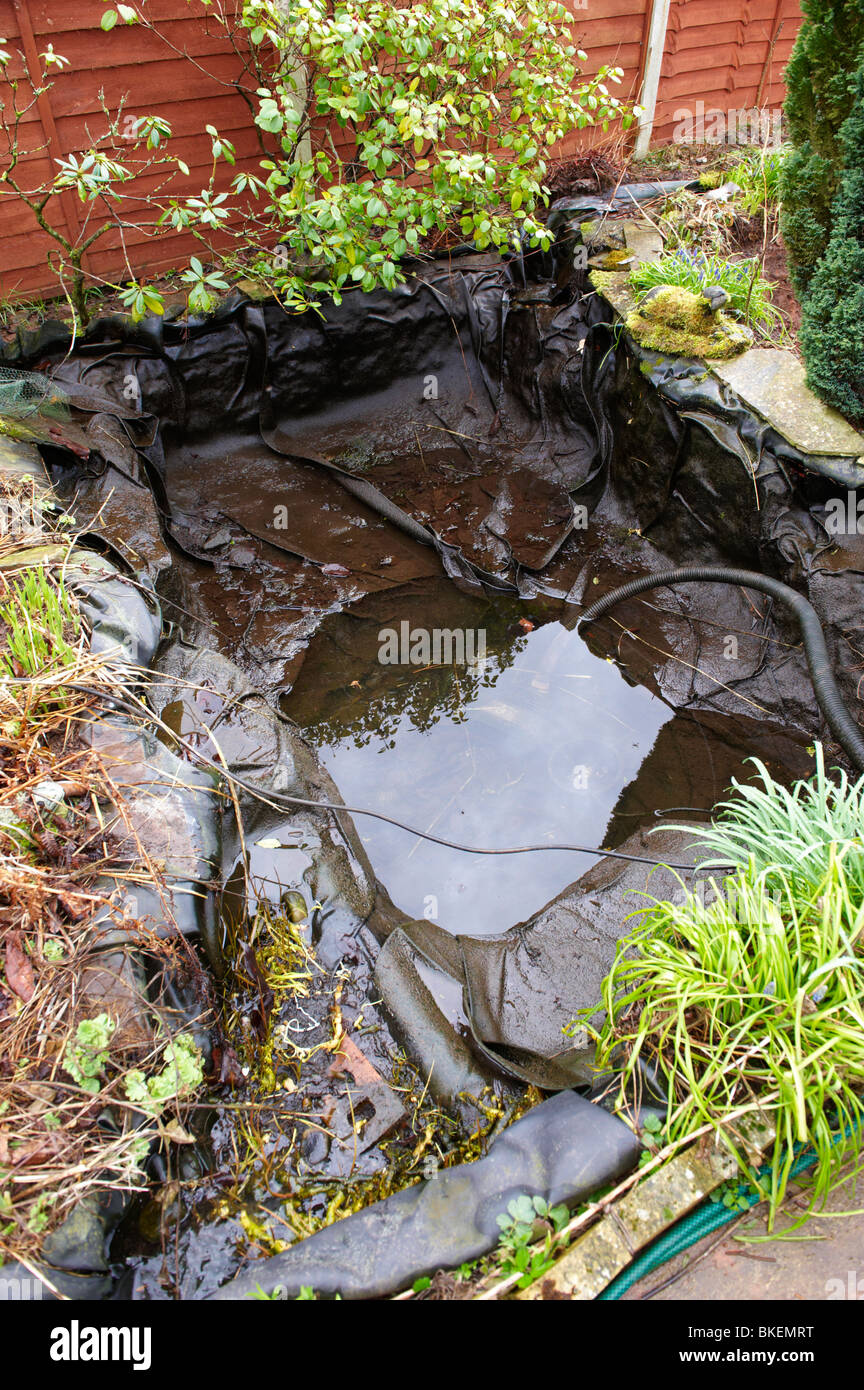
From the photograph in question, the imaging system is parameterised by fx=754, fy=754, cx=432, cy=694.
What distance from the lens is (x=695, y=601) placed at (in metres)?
4.12

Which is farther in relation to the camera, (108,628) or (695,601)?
(695,601)

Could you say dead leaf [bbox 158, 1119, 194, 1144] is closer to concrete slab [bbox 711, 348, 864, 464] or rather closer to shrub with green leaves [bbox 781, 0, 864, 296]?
concrete slab [bbox 711, 348, 864, 464]

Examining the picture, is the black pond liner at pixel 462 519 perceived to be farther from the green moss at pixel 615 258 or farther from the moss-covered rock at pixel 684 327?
the green moss at pixel 615 258

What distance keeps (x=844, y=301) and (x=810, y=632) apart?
151 centimetres

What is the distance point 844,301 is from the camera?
11.0 feet

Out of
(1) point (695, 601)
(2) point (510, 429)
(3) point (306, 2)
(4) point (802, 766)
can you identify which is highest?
(3) point (306, 2)

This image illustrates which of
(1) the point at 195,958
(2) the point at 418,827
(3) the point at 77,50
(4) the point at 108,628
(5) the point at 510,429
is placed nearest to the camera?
(1) the point at 195,958

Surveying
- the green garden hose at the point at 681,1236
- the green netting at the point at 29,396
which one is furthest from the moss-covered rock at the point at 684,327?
the green garden hose at the point at 681,1236

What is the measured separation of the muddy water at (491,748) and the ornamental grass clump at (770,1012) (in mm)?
938

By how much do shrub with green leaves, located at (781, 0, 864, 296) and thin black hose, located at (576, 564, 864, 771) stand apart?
59.7 inches
